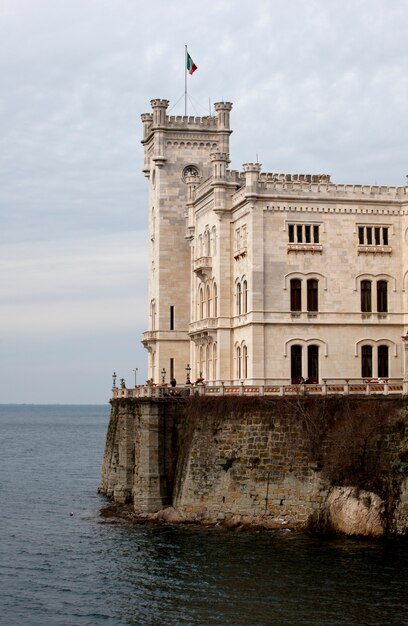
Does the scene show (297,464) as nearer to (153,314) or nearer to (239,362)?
(239,362)

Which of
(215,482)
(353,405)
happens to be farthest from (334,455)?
(215,482)

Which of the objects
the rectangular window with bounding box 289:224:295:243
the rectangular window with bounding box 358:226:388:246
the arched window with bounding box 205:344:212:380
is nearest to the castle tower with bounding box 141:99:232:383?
the arched window with bounding box 205:344:212:380

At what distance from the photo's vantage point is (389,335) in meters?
79.4

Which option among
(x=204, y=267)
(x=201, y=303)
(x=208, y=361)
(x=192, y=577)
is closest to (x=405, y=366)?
(x=208, y=361)

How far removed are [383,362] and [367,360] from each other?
128 centimetres

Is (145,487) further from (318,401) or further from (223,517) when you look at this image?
(318,401)

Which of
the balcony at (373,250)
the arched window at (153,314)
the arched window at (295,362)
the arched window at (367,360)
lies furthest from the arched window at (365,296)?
the arched window at (153,314)

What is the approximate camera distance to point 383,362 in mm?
79500

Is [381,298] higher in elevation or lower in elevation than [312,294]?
lower

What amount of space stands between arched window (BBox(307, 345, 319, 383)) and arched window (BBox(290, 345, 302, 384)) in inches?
Answer: 25.3

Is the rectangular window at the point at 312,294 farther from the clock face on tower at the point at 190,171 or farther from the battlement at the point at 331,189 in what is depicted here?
the clock face on tower at the point at 190,171

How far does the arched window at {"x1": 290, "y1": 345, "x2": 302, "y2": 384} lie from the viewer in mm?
78125

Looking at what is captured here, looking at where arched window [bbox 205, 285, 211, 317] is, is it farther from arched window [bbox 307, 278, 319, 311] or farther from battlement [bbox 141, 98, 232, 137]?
battlement [bbox 141, 98, 232, 137]

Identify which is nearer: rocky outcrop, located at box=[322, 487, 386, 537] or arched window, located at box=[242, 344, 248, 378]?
rocky outcrop, located at box=[322, 487, 386, 537]
